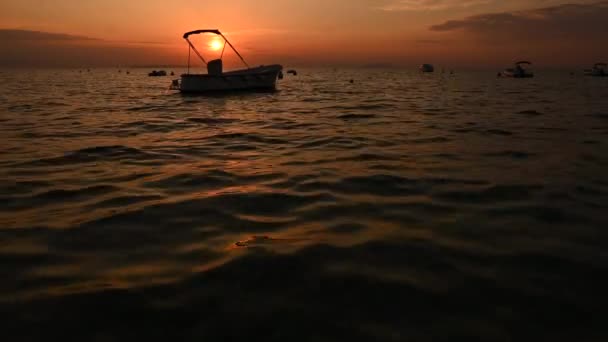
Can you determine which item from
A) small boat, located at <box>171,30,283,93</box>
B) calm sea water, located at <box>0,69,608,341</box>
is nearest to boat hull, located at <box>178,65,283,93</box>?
small boat, located at <box>171,30,283,93</box>

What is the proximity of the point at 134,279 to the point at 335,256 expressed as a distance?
1797 mm

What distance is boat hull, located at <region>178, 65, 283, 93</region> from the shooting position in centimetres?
2662

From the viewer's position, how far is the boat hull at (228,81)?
87.4 feet

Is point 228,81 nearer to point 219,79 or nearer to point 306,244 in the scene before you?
point 219,79

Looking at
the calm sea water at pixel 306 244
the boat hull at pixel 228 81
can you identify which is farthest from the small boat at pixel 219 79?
the calm sea water at pixel 306 244

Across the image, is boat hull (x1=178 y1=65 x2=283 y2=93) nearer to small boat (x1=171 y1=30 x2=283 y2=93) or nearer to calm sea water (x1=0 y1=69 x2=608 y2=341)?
small boat (x1=171 y1=30 x2=283 y2=93)

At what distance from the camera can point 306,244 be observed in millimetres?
3943

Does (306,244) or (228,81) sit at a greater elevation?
(228,81)

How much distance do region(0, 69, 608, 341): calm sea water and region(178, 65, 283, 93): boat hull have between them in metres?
18.5

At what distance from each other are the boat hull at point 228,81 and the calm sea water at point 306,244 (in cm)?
1848

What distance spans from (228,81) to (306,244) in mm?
25267

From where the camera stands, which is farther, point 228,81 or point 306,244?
point 228,81

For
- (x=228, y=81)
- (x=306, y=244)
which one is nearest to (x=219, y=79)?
(x=228, y=81)

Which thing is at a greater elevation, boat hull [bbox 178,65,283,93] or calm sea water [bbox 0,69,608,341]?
boat hull [bbox 178,65,283,93]
